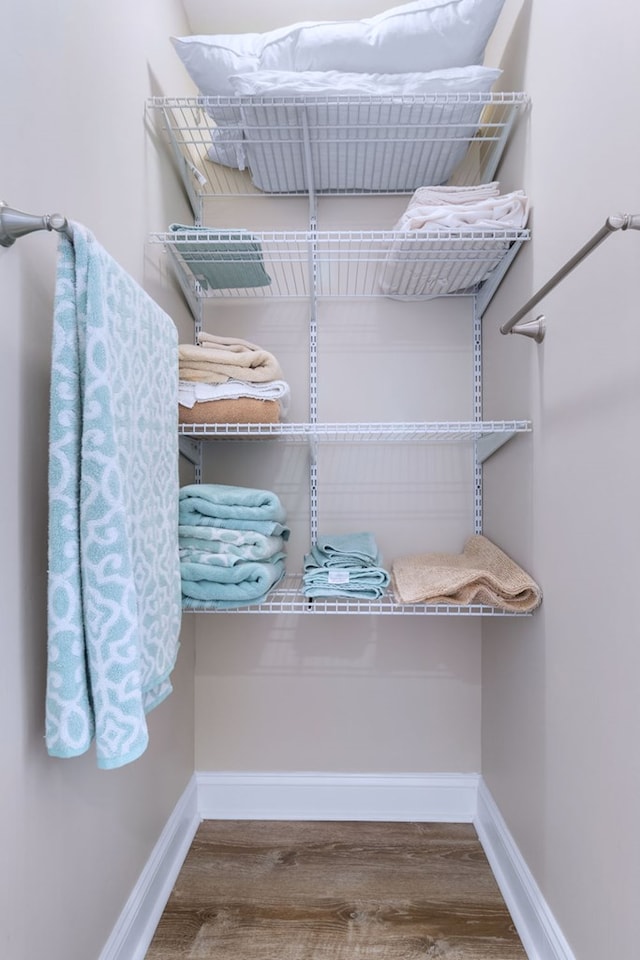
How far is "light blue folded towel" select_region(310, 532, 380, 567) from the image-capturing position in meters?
1.42

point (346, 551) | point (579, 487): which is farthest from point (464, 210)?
point (346, 551)

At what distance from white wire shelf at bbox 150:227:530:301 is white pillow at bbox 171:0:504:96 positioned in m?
0.37

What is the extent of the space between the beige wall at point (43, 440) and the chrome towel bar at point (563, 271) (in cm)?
82

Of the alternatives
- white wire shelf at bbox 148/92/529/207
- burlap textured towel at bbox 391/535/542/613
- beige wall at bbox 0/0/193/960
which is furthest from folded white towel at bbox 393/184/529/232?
burlap textured towel at bbox 391/535/542/613

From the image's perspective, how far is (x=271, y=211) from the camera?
172 cm

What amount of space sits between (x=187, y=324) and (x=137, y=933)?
1.50m

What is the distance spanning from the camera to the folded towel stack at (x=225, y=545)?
1294 mm

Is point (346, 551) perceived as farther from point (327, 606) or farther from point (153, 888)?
point (153, 888)

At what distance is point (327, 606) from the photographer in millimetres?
1511

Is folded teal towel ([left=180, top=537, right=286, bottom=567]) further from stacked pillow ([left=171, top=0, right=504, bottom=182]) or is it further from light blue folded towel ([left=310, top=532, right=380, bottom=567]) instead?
stacked pillow ([left=171, top=0, right=504, bottom=182])

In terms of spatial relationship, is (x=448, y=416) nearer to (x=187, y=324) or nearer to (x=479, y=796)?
(x=187, y=324)

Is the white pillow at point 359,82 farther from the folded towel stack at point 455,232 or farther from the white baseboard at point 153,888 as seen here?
the white baseboard at point 153,888

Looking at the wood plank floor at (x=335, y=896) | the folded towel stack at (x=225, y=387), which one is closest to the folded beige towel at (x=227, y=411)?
the folded towel stack at (x=225, y=387)

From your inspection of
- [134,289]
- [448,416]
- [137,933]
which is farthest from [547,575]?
[137,933]
